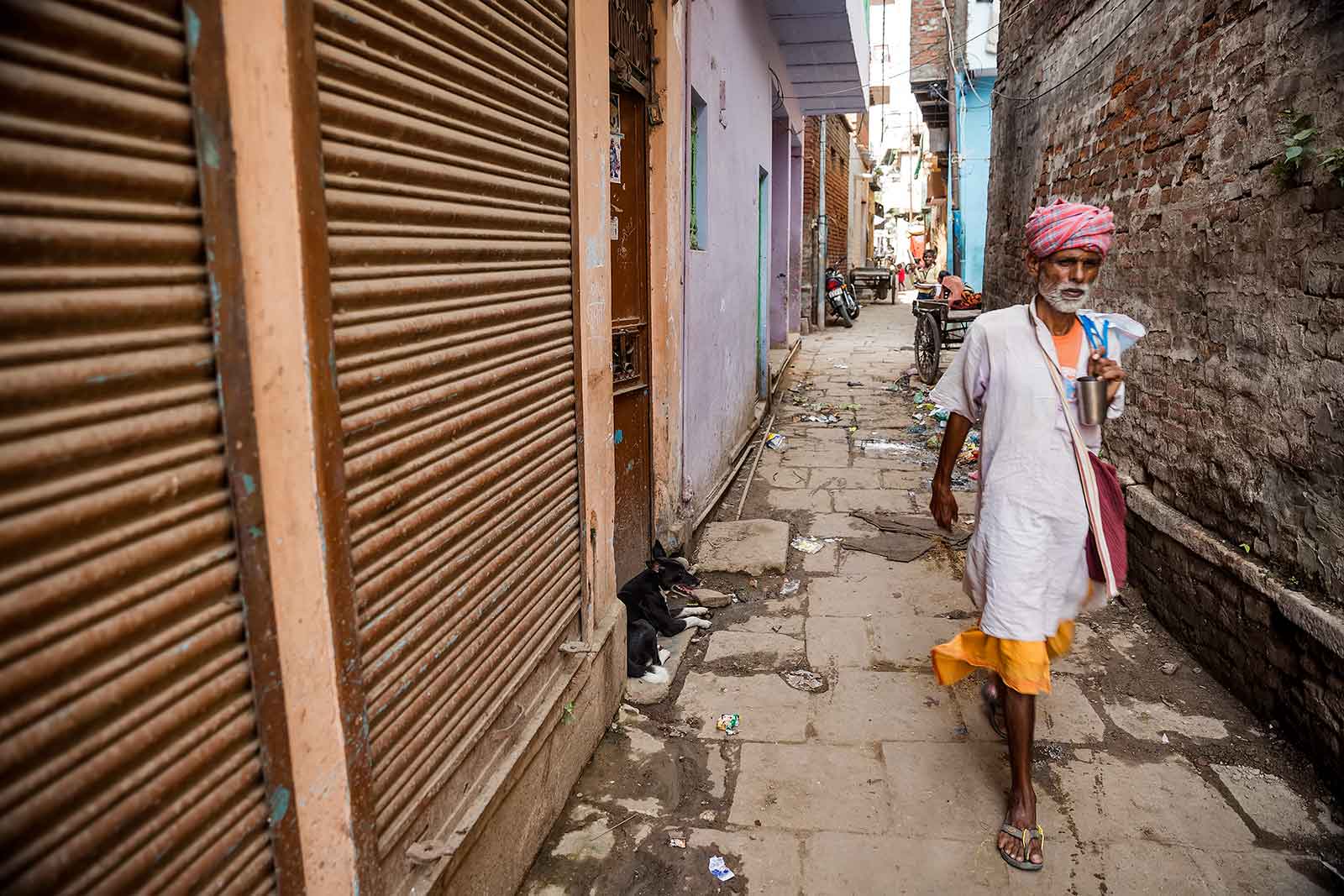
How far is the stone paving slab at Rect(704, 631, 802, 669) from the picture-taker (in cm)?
418

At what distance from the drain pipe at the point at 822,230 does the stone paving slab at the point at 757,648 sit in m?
14.7

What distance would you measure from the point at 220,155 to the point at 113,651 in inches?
28.6

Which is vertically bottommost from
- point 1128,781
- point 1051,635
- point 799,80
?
point 1128,781

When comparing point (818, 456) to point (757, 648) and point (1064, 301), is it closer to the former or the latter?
point (757, 648)

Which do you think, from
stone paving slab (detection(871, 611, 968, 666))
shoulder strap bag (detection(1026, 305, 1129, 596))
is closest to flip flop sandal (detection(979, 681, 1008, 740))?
stone paving slab (detection(871, 611, 968, 666))

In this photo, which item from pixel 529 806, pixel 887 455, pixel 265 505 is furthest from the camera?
pixel 887 455

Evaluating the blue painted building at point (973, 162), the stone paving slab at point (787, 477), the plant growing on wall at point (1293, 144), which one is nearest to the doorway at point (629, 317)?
the stone paving slab at point (787, 477)

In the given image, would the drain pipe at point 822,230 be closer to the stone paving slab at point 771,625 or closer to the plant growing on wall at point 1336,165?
the stone paving slab at point 771,625

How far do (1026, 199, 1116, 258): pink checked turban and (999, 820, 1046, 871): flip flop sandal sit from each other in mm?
1820

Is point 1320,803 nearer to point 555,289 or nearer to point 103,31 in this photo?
point 555,289

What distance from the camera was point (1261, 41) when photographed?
12.1 feet

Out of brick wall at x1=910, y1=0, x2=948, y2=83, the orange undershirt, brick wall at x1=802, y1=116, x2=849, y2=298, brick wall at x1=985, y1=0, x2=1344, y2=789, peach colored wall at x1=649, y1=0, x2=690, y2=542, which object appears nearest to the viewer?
the orange undershirt

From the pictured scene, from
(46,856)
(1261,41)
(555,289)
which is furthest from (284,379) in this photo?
(1261,41)

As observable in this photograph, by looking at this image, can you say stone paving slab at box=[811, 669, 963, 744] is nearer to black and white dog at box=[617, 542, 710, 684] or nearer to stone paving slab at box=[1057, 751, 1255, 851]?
stone paving slab at box=[1057, 751, 1255, 851]
